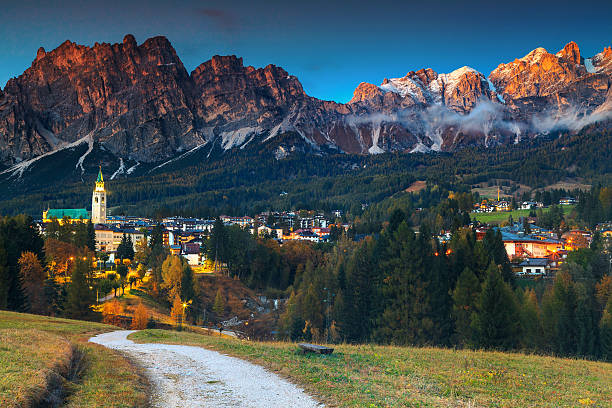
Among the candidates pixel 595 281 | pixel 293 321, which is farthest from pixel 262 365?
pixel 595 281

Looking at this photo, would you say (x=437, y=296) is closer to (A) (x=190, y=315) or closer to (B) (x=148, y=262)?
(A) (x=190, y=315)

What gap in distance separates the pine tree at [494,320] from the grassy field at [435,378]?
15.4 m

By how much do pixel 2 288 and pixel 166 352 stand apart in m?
38.8

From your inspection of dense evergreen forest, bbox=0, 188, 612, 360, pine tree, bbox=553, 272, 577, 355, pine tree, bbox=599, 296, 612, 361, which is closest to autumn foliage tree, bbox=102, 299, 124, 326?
dense evergreen forest, bbox=0, 188, 612, 360

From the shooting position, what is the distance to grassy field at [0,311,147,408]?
54.1 ft

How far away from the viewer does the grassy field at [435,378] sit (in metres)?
18.5

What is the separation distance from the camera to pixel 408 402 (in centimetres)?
1734

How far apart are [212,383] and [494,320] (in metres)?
34.0

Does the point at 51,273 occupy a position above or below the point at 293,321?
above

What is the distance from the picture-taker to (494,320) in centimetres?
4722

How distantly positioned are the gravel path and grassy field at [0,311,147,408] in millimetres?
975

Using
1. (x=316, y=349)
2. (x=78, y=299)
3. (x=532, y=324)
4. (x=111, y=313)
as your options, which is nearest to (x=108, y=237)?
(x=111, y=313)

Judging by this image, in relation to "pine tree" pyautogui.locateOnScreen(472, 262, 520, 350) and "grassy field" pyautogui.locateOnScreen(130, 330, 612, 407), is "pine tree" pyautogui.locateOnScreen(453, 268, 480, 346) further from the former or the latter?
"grassy field" pyautogui.locateOnScreen(130, 330, 612, 407)

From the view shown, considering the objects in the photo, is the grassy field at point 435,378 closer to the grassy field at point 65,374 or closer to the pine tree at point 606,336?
the grassy field at point 65,374
